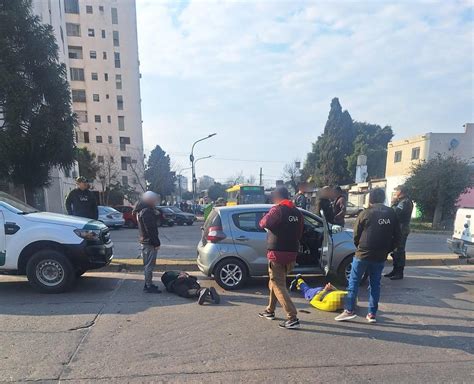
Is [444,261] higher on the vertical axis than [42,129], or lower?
lower

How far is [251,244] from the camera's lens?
610cm

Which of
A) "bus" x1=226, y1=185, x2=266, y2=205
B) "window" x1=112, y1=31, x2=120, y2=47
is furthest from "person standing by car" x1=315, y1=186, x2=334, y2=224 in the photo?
"window" x1=112, y1=31, x2=120, y2=47

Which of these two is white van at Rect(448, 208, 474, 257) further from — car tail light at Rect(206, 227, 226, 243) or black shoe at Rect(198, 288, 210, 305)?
black shoe at Rect(198, 288, 210, 305)

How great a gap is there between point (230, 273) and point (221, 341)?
6.84 ft

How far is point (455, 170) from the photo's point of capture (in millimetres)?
19000

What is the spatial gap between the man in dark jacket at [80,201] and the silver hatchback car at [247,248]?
9.54ft

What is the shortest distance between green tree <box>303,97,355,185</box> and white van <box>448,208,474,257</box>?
129 ft

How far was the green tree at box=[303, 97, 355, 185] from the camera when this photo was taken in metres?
46.7

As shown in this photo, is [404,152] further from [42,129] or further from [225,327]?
[225,327]

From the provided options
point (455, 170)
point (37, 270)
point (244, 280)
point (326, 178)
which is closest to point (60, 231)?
point (37, 270)

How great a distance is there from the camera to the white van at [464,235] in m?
6.70

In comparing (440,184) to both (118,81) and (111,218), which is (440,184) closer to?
(111,218)

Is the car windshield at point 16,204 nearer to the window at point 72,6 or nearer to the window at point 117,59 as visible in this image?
the window at point 117,59

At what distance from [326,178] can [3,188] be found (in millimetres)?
38038
